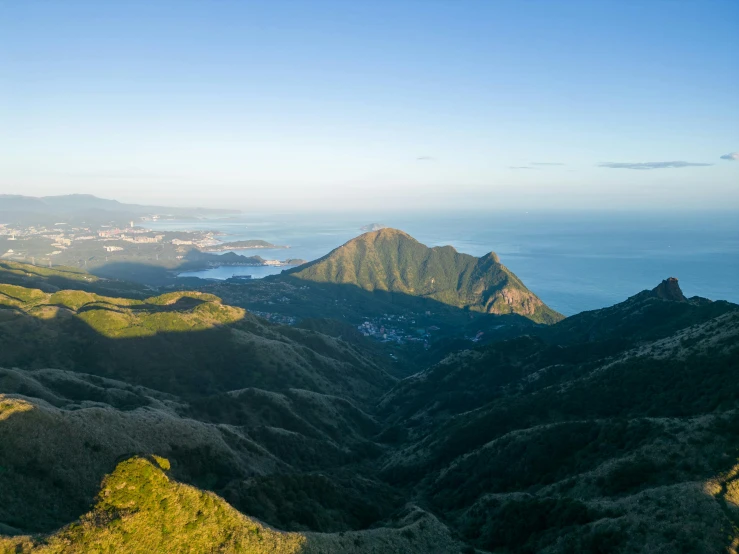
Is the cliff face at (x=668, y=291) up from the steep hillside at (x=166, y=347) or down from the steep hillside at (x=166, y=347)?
up

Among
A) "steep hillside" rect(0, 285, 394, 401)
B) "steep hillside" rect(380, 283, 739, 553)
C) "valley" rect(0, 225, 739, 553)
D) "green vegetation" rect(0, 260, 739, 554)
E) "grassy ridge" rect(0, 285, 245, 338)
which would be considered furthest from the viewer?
"grassy ridge" rect(0, 285, 245, 338)

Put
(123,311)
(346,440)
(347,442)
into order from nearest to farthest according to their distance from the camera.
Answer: (347,442)
(346,440)
(123,311)

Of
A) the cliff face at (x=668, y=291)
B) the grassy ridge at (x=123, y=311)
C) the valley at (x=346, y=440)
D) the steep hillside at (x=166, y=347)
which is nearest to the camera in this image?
the valley at (x=346, y=440)

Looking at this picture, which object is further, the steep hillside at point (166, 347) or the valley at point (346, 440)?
the steep hillside at point (166, 347)

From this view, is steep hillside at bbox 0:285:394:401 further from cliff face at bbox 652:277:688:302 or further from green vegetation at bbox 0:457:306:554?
cliff face at bbox 652:277:688:302

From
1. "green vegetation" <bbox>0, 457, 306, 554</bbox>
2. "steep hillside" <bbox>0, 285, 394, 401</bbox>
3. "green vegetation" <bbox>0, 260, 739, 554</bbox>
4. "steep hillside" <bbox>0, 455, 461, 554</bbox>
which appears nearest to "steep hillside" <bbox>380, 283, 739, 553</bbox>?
"green vegetation" <bbox>0, 260, 739, 554</bbox>

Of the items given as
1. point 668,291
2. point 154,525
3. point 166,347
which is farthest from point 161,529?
point 668,291

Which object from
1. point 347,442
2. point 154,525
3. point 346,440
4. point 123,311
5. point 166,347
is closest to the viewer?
point 154,525

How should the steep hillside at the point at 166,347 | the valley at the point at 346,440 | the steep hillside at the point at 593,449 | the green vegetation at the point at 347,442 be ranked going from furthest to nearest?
the steep hillside at the point at 166,347 → the steep hillside at the point at 593,449 → the valley at the point at 346,440 → the green vegetation at the point at 347,442

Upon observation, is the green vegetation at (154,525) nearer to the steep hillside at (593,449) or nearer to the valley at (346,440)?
the valley at (346,440)

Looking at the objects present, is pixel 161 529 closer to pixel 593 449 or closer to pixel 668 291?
pixel 593 449

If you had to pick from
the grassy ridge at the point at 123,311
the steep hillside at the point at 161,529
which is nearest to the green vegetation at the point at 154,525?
the steep hillside at the point at 161,529

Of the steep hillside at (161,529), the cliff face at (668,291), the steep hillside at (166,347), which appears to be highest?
the cliff face at (668,291)
